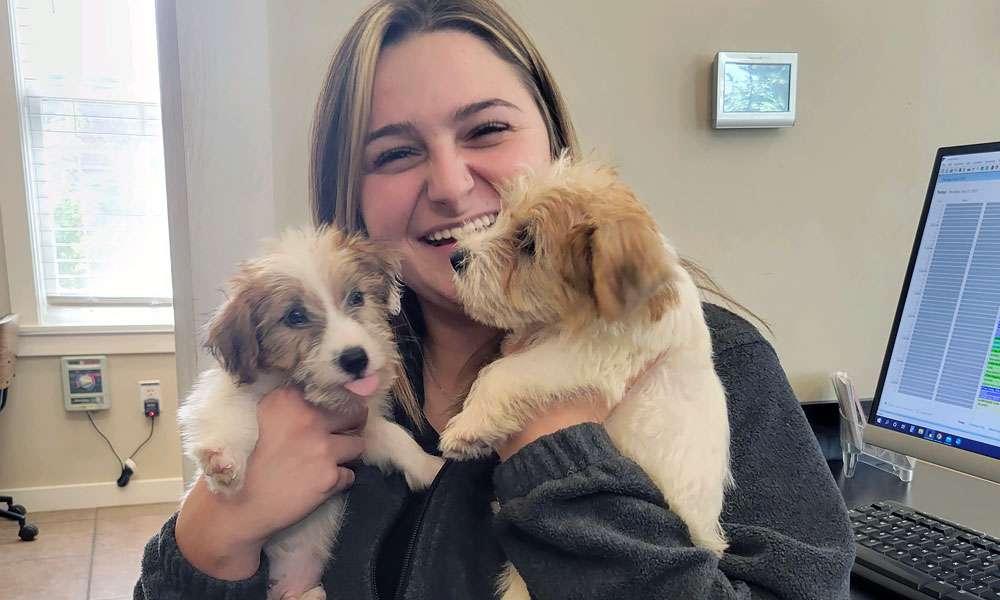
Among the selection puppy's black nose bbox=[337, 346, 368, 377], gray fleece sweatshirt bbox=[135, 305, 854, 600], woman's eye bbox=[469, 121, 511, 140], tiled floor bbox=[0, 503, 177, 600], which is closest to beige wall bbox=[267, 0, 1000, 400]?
woman's eye bbox=[469, 121, 511, 140]

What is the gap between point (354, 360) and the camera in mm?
1033

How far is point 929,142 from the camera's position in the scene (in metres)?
2.17

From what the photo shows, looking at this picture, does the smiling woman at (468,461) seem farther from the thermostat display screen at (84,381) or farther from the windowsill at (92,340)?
the thermostat display screen at (84,381)

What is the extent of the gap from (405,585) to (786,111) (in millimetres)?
1749

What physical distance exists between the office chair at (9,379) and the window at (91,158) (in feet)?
0.90

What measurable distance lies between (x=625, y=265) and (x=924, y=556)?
2.75 ft

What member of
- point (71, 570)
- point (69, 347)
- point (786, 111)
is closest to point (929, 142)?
point (786, 111)

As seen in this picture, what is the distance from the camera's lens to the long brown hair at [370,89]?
1173mm

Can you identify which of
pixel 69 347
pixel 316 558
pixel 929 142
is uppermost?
pixel 929 142

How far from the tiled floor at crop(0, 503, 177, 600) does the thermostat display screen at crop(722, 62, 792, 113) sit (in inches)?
136

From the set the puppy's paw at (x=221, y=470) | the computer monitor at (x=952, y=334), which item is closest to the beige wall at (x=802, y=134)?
the computer monitor at (x=952, y=334)

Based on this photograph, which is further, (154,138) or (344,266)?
(154,138)

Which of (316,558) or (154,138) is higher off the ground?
(154,138)

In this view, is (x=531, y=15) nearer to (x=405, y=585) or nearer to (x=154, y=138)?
(x=405, y=585)
